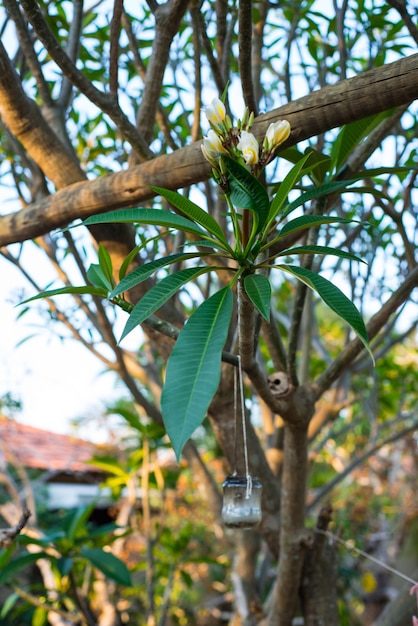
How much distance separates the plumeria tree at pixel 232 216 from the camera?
93 centimetres

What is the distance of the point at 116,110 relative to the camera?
58.3 inches

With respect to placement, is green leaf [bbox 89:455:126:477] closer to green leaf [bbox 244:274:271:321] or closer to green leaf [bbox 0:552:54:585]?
green leaf [bbox 0:552:54:585]

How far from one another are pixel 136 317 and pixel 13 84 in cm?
99

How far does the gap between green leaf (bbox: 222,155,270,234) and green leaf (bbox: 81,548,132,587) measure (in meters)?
1.67

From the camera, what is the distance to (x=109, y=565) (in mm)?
2199

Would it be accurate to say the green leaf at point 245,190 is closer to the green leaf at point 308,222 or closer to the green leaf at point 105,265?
the green leaf at point 308,222

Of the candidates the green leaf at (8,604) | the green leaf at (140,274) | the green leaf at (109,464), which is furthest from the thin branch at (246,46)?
the green leaf at (8,604)

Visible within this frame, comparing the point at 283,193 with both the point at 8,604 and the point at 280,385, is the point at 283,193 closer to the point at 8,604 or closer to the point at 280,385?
the point at 280,385

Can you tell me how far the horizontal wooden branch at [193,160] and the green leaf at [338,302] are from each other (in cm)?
29

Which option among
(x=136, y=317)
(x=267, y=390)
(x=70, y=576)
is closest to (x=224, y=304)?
(x=136, y=317)

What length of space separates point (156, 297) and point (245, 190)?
0.20 metres

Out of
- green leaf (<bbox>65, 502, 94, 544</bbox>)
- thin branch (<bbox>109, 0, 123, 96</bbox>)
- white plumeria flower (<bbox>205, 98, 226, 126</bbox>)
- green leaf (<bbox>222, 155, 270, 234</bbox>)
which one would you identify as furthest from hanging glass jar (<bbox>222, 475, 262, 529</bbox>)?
green leaf (<bbox>65, 502, 94, 544</bbox>)

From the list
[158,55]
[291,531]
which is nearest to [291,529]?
[291,531]

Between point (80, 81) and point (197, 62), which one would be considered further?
point (197, 62)
